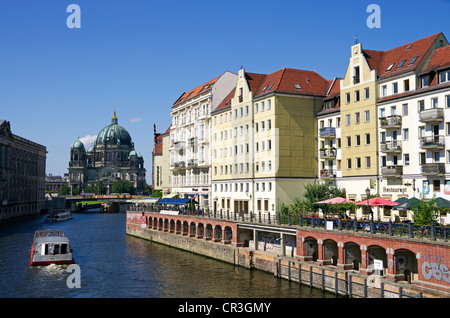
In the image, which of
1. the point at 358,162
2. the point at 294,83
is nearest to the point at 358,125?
the point at 358,162

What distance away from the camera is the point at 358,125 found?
192 ft

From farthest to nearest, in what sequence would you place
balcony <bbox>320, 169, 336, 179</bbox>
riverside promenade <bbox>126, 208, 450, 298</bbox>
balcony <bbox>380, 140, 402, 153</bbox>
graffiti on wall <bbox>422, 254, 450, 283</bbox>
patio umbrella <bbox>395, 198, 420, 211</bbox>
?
balcony <bbox>320, 169, 336, 179</bbox> < balcony <bbox>380, 140, 402, 153</bbox> < patio umbrella <bbox>395, 198, 420, 211</bbox> < riverside promenade <bbox>126, 208, 450, 298</bbox> < graffiti on wall <bbox>422, 254, 450, 283</bbox>

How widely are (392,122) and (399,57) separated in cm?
936

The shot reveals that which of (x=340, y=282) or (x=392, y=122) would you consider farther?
(x=392, y=122)

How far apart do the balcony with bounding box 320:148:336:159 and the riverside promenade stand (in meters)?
14.5

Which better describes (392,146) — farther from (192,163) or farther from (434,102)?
(192,163)

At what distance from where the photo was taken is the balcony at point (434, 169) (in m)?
47.9

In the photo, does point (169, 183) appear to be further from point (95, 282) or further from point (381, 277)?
point (381, 277)

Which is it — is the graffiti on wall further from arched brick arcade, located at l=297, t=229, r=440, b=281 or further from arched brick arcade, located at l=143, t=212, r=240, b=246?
arched brick arcade, located at l=143, t=212, r=240, b=246

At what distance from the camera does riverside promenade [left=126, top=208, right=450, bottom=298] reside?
106 ft

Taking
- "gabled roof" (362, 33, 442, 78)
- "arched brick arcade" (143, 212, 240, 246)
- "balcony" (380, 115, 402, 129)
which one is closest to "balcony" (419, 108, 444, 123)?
"balcony" (380, 115, 402, 129)

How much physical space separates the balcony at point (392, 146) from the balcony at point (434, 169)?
169 inches

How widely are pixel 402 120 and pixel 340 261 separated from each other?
2039 centimetres
